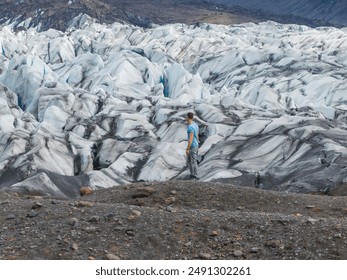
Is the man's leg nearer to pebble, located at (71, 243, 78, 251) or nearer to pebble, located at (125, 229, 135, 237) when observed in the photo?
pebble, located at (125, 229, 135, 237)

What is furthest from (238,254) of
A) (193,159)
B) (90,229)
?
(193,159)

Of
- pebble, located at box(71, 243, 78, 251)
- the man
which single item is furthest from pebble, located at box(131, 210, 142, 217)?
the man

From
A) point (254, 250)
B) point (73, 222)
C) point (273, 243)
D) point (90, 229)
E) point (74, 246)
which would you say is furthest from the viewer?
point (73, 222)

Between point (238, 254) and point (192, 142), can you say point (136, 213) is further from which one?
point (192, 142)

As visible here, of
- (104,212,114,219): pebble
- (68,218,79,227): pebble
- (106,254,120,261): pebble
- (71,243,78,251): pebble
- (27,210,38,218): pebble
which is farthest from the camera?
(27,210,38,218): pebble

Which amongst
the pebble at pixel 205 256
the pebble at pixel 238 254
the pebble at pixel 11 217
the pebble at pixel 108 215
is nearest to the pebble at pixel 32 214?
the pebble at pixel 11 217

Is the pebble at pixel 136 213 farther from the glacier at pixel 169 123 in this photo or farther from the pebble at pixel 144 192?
the glacier at pixel 169 123

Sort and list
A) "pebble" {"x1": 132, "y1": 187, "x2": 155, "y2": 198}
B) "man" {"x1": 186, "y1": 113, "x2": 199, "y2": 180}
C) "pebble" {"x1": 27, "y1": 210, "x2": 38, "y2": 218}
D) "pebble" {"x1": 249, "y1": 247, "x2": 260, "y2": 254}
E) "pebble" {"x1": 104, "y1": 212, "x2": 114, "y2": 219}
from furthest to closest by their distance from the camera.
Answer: "man" {"x1": 186, "y1": 113, "x2": 199, "y2": 180} → "pebble" {"x1": 132, "y1": 187, "x2": 155, "y2": 198} → "pebble" {"x1": 27, "y1": 210, "x2": 38, "y2": 218} → "pebble" {"x1": 104, "y1": 212, "x2": 114, "y2": 219} → "pebble" {"x1": 249, "y1": 247, "x2": 260, "y2": 254}

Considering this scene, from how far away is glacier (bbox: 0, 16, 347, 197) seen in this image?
20344 millimetres

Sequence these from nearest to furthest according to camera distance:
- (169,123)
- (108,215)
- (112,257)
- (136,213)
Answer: (112,257) → (108,215) → (136,213) → (169,123)

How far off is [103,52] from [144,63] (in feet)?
64.9

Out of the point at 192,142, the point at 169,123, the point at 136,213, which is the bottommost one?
the point at 169,123

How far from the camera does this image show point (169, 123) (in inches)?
1148

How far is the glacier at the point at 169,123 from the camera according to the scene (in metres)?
20.3
